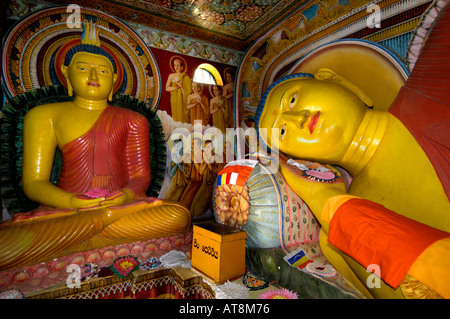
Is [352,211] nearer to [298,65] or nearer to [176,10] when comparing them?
[298,65]

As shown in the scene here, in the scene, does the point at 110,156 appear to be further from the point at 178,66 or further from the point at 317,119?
the point at 317,119

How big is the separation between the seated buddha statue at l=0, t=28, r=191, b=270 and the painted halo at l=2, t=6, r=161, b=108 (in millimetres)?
216

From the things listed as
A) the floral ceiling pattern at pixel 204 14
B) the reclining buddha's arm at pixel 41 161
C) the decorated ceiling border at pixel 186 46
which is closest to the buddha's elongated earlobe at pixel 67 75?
the reclining buddha's arm at pixel 41 161

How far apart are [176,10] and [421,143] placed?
289 cm

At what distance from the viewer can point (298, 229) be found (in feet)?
6.13

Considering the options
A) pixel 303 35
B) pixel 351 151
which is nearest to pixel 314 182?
pixel 351 151

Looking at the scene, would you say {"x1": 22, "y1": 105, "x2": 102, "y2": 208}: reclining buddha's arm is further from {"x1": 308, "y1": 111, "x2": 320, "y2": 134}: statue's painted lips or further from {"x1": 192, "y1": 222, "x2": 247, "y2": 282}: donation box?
{"x1": 308, "y1": 111, "x2": 320, "y2": 134}: statue's painted lips

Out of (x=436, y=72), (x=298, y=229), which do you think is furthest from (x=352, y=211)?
(x=436, y=72)

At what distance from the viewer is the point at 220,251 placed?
167cm

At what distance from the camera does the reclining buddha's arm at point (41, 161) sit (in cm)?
226

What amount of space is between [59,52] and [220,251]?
2834 millimetres

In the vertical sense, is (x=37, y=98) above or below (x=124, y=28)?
below

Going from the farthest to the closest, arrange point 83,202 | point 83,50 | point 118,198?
point 83,50
point 118,198
point 83,202

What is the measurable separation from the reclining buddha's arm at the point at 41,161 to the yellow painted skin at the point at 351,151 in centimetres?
186
